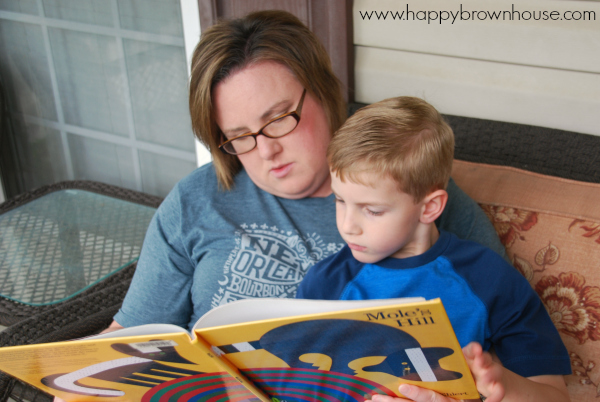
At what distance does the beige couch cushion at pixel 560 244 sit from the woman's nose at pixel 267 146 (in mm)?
570

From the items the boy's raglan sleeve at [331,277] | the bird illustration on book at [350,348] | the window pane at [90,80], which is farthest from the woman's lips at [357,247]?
the window pane at [90,80]

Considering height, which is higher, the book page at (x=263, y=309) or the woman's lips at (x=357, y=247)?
the book page at (x=263, y=309)

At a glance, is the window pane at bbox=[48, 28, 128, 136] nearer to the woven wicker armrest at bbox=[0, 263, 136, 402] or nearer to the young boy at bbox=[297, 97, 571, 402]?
the woven wicker armrest at bbox=[0, 263, 136, 402]

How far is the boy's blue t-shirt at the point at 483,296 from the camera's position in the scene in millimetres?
1010

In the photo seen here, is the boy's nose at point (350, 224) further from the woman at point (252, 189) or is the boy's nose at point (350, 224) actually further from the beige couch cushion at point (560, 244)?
the beige couch cushion at point (560, 244)

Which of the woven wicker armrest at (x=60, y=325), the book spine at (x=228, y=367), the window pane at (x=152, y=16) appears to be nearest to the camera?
the book spine at (x=228, y=367)

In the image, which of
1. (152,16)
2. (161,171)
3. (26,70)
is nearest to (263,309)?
(152,16)

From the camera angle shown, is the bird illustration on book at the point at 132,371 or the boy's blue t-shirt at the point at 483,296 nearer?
the bird illustration on book at the point at 132,371

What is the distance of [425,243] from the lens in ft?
3.59

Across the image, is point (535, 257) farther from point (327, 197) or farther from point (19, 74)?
point (19, 74)

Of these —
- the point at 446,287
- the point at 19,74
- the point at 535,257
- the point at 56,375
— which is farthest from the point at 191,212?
the point at 19,74

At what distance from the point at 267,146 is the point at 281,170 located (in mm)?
75

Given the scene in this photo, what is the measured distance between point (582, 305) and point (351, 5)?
1.15 meters

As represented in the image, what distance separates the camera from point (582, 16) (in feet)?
4.62
